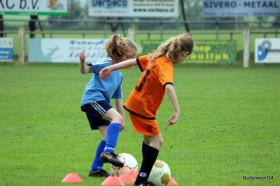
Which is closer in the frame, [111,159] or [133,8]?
[111,159]

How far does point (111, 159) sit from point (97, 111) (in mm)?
775

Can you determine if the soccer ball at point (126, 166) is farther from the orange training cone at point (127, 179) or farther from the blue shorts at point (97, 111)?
the blue shorts at point (97, 111)

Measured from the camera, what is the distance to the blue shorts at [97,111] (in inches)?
323

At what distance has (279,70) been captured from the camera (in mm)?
28688

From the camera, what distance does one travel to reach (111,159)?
25.1 feet

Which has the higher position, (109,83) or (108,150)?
(109,83)

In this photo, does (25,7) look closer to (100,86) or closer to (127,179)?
(100,86)

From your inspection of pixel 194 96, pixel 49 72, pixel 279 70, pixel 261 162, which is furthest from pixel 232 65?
pixel 261 162

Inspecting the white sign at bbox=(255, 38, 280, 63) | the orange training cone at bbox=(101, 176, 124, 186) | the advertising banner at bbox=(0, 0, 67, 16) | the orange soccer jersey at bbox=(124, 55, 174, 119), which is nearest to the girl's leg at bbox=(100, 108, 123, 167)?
the orange training cone at bbox=(101, 176, 124, 186)

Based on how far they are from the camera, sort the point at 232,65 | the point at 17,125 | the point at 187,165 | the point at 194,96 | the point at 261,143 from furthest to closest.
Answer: the point at 232,65 < the point at 194,96 < the point at 17,125 < the point at 261,143 < the point at 187,165

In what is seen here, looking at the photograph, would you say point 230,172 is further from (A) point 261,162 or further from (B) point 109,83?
(B) point 109,83

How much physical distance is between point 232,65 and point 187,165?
2257 cm

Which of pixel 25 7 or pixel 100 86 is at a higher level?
pixel 100 86

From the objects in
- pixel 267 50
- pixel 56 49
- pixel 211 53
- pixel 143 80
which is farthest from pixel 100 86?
pixel 211 53
